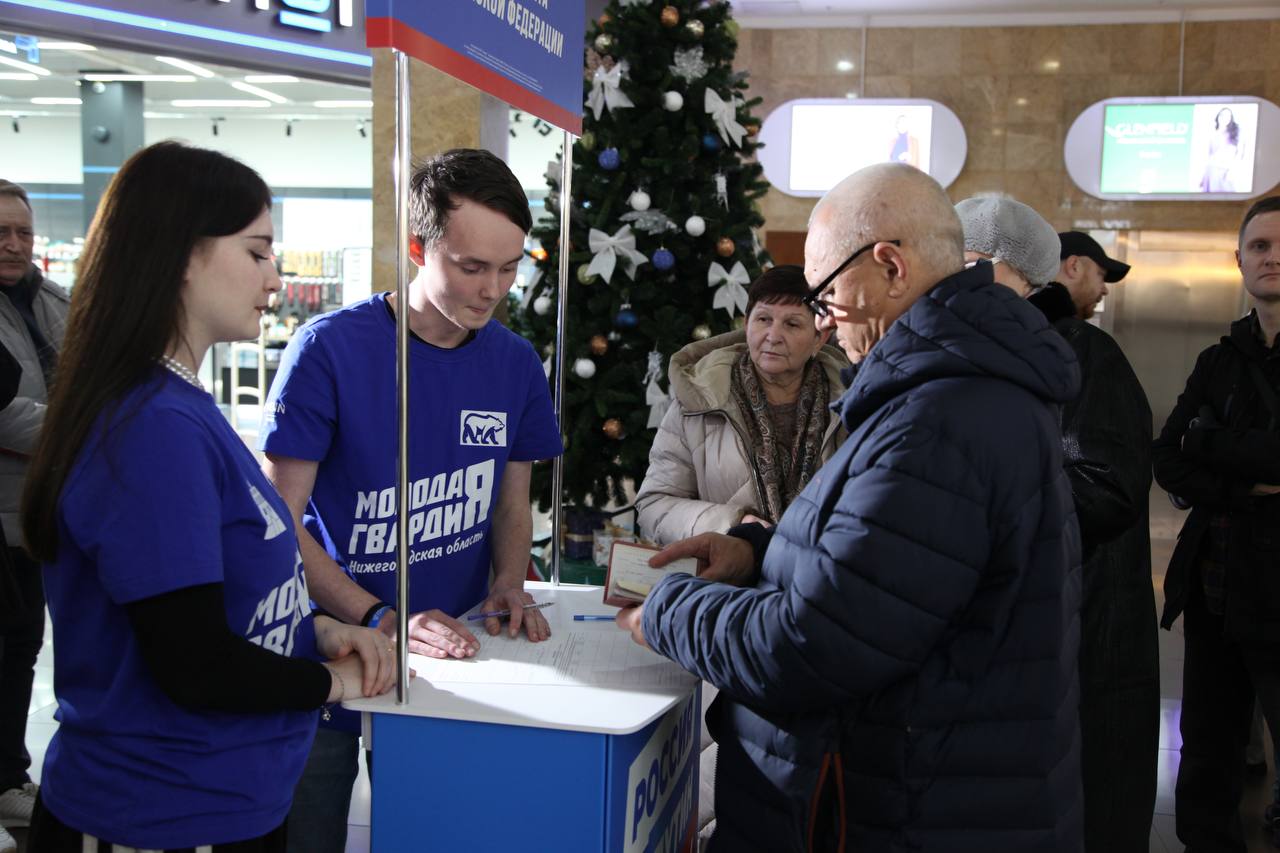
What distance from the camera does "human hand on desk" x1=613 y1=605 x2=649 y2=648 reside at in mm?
1519

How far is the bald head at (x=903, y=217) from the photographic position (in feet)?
4.40

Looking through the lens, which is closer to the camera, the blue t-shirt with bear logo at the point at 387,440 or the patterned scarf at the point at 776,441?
the blue t-shirt with bear logo at the point at 387,440

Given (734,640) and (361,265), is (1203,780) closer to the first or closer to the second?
(734,640)

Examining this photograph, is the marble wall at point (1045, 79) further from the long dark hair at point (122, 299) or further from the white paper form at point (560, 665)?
the long dark hair at point (122, 299)

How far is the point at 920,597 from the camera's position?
1.18 meters

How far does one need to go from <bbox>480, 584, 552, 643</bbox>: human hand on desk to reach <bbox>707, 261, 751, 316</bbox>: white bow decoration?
2.41 m

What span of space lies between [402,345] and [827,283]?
582mm

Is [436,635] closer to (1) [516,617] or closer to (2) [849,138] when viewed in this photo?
(1) [516,617]

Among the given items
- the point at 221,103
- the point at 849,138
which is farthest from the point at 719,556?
the point at 221,103

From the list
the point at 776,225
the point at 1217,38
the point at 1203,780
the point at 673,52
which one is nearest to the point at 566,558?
the point at 673,52

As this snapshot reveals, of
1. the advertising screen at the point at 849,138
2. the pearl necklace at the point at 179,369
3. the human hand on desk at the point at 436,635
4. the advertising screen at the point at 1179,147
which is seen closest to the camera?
the pearl necklace at the point at 179,369

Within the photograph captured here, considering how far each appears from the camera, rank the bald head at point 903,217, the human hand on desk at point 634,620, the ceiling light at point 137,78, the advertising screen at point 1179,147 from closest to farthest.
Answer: the bald head at point 903,217 < the human hand on desk at point 634,620 < the ceiling light at point 137,78 < the advertising screen at point 1179,147

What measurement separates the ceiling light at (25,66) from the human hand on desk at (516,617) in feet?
22.9

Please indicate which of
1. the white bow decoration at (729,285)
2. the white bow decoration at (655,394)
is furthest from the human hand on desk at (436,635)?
the white bow decoration at (729,285)
